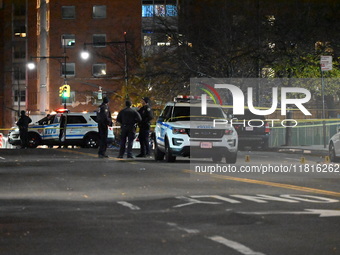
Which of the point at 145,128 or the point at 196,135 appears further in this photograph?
the point at 145,128

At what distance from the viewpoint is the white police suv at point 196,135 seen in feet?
95.6

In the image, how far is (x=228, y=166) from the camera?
91.8 feet

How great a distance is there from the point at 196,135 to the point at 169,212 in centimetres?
1529

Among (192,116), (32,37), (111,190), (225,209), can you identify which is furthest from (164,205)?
(32,37)

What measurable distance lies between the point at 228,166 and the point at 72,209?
Answer: 1379 cm

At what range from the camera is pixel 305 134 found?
4725 centimetres

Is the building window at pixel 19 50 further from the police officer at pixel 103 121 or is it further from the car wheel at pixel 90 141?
the police officer at pixel 103 121

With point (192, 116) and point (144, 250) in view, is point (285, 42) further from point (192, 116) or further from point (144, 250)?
point (144, 250)

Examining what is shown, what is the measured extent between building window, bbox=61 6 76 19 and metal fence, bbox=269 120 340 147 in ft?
200

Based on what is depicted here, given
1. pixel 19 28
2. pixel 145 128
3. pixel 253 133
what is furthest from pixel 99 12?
pixel 145 128

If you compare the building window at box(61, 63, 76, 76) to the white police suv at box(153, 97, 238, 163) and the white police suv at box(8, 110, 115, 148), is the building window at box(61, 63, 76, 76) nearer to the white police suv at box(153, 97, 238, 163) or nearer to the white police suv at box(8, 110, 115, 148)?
the white police suv at box(8, 110, 115, 148)

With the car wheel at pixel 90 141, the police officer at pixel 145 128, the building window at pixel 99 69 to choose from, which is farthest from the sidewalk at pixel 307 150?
the building window at pixel 99 69

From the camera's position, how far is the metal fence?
45.4 meters

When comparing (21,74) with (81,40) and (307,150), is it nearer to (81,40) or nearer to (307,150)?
(81,40)
